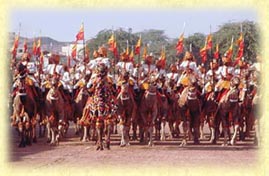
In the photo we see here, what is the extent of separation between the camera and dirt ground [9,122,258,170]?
12.3 meters

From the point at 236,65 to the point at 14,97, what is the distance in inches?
283

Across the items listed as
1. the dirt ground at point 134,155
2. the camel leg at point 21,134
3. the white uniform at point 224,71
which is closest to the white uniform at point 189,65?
the white uniform at point 224,71

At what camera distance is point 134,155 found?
1383cm

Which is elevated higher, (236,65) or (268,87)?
(236,65)

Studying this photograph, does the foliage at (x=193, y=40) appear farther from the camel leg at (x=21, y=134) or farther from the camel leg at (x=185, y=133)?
the camel leg at (x=21, y=134)

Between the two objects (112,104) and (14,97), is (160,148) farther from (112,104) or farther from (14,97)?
(14,97)

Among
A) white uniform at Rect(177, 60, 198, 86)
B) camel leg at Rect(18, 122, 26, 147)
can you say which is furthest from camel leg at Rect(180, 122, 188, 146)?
camel leg at Rect(18, 122, 26, 147)

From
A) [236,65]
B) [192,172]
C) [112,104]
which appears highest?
[236,65]

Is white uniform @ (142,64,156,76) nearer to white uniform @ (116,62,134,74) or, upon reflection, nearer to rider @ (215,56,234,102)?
white uniform @ (116,62,134,74)

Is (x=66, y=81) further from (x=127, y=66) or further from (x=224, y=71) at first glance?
(x=224, y=71)

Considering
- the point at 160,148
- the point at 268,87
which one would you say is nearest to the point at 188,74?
the point at 160,148

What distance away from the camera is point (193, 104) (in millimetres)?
16531

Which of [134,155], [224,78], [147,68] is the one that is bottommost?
[134,155]

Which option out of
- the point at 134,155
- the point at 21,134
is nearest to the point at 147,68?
the point at 21,134
